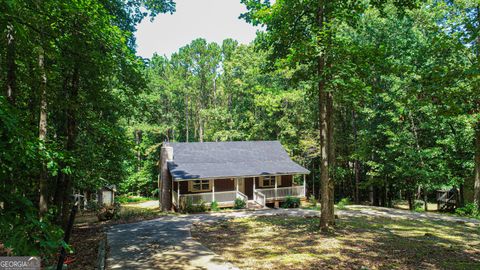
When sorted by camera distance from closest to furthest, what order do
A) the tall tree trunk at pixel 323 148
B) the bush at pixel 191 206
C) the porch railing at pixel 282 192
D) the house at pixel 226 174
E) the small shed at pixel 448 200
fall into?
the tall tree trunk at pixel 323 148, the bush at pixel 191 206, the house at pixel 226 174, the porch railing at pixel 282 192, the small shed at pixel 448 200

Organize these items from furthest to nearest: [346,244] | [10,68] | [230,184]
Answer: [230,184] → [346,244] → [10,68]

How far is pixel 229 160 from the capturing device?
2638 centimetres

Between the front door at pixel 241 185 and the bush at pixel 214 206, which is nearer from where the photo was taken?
the bush at pixel 214 206

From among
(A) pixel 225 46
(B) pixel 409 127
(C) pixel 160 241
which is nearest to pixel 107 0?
(C) pixel 160 241

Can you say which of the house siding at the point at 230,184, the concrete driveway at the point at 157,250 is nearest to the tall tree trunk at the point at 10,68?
the concrete driveway at the point at 157,250

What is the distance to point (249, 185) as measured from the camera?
2648cm

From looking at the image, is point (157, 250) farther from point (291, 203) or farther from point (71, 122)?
point (291, 203)

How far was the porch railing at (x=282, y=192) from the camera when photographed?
81.9 ft

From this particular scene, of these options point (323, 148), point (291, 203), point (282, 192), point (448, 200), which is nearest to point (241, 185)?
point (282, 192)

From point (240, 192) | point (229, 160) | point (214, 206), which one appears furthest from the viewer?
point (229, 160)

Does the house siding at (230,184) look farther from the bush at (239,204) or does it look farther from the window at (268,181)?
the bush at (239,204)

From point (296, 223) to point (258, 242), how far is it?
4.15 meters

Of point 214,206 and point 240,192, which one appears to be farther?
point 240,192

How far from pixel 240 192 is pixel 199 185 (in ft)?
11.0
